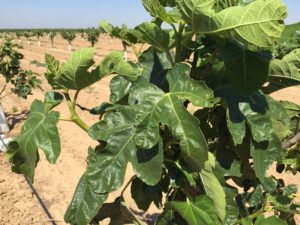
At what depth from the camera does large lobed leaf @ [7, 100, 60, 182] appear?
4.49 feet

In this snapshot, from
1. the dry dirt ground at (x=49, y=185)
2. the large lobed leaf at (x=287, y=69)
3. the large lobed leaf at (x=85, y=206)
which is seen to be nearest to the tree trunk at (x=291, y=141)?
the large lobed leaf at (x=287, y=69)

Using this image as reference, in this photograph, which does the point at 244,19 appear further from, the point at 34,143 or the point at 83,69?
the point at 34,143

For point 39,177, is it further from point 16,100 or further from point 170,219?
point 16,100

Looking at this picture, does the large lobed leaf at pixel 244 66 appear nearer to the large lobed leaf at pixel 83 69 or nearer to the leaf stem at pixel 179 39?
the leaf stem at pixel 179 39

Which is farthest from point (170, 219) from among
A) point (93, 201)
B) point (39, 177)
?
point (39, 177)

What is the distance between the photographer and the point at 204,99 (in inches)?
47.8

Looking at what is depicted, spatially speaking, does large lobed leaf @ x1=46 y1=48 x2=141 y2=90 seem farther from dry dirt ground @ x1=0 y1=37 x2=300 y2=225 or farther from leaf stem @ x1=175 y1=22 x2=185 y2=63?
dry dirt ground @ x1=0 y1=37 x2=300 y2=225

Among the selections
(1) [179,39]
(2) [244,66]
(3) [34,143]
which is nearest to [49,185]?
(3) [34,143]

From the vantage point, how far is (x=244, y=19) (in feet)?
3.41

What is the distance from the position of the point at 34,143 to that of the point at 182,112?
0.56m

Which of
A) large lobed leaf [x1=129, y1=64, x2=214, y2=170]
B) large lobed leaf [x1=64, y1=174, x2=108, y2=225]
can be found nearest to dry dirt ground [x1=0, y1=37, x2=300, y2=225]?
large lobed leaf [x1=64, y1=174, x2=108, y2=225]

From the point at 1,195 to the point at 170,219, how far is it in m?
4.45

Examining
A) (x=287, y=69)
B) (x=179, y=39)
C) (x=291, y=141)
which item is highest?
(x=179, y=39)

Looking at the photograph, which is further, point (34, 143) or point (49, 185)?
point (49, 185)
